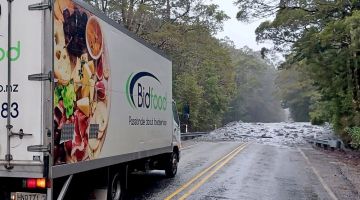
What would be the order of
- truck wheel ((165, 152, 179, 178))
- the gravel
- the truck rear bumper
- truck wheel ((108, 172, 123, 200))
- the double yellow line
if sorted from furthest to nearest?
the gravel → truck wheel ((165, 152, 179, 178)) → the double yellow line → truck wheel ((108, 172, 123, 200)) → the truck rear bumper

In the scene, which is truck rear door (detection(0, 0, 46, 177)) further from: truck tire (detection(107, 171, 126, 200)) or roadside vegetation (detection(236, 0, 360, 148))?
roadside vegetation (detection(236, 0, 360, 148))

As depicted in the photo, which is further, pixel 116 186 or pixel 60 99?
pixel 116 186

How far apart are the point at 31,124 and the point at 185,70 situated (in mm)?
43221

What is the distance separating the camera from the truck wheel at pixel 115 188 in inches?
316

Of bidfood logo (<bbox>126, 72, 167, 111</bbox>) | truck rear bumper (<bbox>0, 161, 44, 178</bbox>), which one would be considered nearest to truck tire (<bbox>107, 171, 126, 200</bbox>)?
bidfood logo (<bbox>126, 72, 167, 111</bbox>)

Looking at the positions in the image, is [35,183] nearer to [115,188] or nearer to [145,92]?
[115,188]

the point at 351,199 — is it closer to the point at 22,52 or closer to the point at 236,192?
the point at 236,192

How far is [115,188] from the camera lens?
8469 mm

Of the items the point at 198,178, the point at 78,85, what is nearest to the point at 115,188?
the point at 78,85

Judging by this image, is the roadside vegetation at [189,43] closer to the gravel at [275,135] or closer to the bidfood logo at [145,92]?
the gravel at [275,135]

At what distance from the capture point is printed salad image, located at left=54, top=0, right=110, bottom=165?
5.70m

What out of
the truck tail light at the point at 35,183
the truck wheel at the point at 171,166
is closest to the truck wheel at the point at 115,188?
the truck tail light at the point at 35,183

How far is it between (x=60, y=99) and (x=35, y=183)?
1.08 metres

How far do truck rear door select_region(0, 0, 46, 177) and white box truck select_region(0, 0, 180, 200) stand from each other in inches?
0.5
